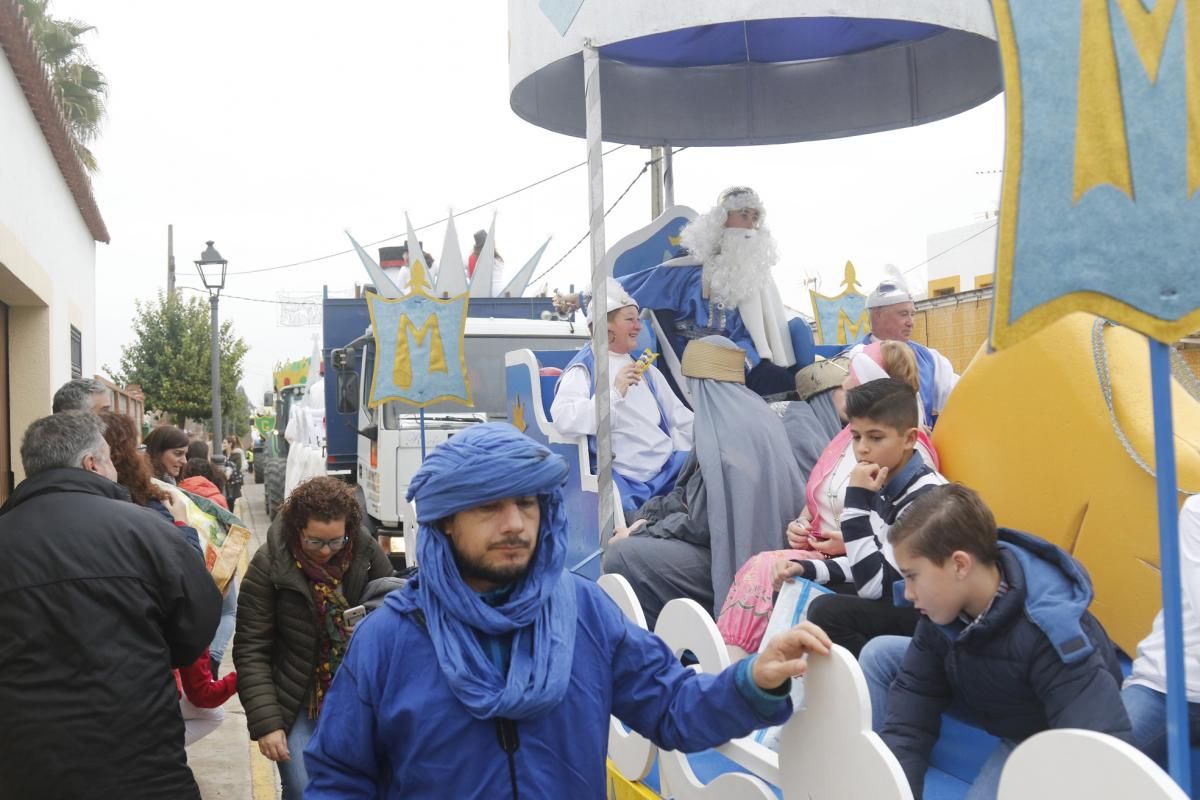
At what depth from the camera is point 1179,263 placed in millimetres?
1751

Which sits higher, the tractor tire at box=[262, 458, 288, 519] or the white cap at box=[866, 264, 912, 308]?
the white cap at box=[866, 264, 912, 308]

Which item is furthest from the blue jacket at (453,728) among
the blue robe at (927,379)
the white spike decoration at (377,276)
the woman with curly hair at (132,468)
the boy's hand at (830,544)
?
the white spike decoration at (377,276)

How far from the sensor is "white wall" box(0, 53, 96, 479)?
7090mm

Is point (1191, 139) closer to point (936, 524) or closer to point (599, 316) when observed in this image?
point (936, 524)

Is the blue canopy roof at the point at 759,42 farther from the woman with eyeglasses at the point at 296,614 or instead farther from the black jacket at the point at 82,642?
the black jacket at the point at 82,642

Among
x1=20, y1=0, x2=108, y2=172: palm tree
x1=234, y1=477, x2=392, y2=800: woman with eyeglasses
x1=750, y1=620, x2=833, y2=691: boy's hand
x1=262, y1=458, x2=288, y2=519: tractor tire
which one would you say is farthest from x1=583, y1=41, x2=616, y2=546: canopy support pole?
x1=20, y1=0, x2=108, y2=172: palm tree

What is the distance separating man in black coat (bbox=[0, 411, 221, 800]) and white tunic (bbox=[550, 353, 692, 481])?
2.43 metres

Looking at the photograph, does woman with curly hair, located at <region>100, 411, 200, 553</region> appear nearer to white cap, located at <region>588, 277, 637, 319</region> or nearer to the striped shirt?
white cap, located at <region>588, 277, 637, 319</region>

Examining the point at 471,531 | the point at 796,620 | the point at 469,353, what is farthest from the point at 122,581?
the point at 469,353

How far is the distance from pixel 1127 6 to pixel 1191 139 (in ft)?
0.80

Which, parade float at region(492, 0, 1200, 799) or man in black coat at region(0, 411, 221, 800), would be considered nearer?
parade float at region(492, 0, 1200, 799)

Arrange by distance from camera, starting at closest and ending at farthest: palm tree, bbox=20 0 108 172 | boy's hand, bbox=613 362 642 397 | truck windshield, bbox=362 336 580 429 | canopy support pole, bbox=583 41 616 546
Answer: canopy support pole, bbox=583 41 616 546 → boy's hand, bbox=613 362 642 397 → truck windshield, bbox=362 336 580 429 → palm tree, bbox=20 0 108 172

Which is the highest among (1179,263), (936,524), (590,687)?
(1179,263)

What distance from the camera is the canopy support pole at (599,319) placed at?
15.0ft
